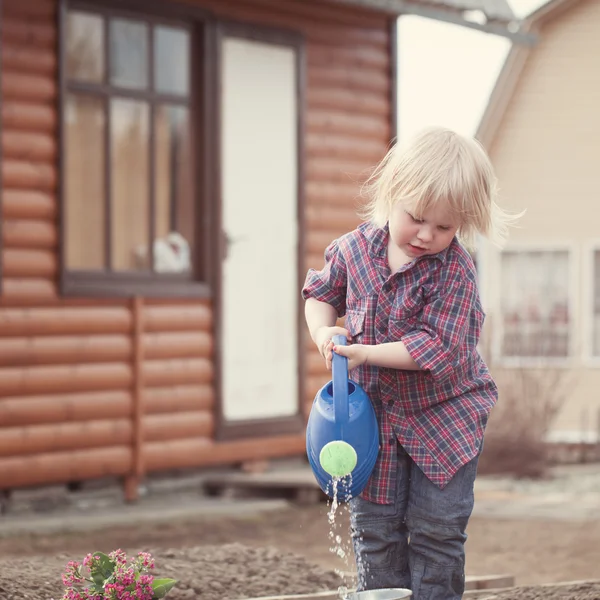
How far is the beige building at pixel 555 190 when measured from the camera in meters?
15.3

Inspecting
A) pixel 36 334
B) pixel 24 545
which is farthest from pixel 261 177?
pixel 24 545

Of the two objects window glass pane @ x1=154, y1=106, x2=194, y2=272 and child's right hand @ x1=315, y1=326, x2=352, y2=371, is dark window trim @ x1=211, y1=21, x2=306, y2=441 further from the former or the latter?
child's right hand @ x1=315, y1=326, x2=352, y2=371

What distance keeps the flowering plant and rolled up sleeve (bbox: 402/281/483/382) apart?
3.14 feet

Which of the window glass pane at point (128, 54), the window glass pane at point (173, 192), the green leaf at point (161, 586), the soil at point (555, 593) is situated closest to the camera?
the green leaf at point (161, 586)

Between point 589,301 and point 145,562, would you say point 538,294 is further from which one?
point 145,562

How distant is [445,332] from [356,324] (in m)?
0.28

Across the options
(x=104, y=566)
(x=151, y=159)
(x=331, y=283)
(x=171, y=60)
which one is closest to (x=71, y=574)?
(x=104, y=566)

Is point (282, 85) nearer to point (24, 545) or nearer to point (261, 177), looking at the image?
point (261, 177)

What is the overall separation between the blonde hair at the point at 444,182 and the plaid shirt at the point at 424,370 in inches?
5.9

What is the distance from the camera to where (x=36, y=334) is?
695 cm

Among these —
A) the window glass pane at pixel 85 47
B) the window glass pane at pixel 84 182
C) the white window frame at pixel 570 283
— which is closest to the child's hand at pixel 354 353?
the window glass pane at pixel 84 182

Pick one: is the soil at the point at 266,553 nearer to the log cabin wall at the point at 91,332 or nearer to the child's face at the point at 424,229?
the log cabin wall at the point at 91,332

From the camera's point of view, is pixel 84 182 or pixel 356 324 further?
pixel 84 182

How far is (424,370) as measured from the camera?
11.1 feet
